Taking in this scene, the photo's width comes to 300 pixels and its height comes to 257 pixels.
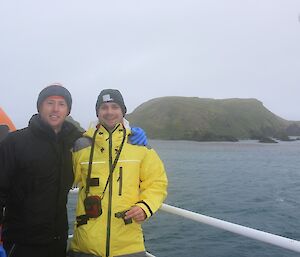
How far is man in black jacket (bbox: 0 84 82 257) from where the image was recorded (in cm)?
255

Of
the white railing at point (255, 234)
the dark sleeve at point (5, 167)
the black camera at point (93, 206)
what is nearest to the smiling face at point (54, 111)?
the dark sleeve at point (5, 167)

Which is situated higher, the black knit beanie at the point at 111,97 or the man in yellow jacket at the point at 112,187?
the black knit beanie at the point at 111,97

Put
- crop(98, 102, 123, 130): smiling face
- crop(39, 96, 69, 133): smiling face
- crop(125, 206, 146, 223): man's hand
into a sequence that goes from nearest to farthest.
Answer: crop(125, 206, 146, 223): man's hand → crop(39, 96, 69, 133): smiling face → crop(98, 102, 123, 130): smiling face

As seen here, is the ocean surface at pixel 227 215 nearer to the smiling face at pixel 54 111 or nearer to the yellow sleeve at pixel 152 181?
the yellow sleeve at pixel 152 181

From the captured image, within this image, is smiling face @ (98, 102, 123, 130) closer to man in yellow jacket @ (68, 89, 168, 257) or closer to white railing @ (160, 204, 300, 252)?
man in yellow jacket @ (68, 89, 168, 257)

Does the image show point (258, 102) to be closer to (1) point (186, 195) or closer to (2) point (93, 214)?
(1) point (186, 195)

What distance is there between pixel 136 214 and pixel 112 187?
26 centimetres

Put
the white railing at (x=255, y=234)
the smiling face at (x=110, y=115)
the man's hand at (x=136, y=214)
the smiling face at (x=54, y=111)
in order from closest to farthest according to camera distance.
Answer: the white railing at (x=255, y=234) → the man's hand at (x=136, y=214) → the smiling face at (x=54, y=111) → the smiling face at (x=110, y=115)

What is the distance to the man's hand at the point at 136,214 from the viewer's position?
8.55 ft

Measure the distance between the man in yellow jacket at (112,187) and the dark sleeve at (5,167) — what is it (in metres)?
0.50

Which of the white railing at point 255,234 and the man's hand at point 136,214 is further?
the man's hand at point 136,214

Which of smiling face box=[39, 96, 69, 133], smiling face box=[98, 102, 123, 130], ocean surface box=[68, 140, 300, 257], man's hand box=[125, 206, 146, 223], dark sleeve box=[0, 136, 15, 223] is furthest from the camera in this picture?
ocean surface box=[68, 140, 300, 257]

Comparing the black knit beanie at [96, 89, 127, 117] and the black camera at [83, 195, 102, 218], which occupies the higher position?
the black knit beanie at [96, 89, 127, 117]

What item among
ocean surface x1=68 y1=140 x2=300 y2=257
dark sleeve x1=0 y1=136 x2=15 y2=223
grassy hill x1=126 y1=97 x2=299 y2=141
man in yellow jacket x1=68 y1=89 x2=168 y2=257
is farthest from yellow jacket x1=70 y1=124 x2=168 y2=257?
grassy hill x1=126 y1=97 x2=299 y2=141
